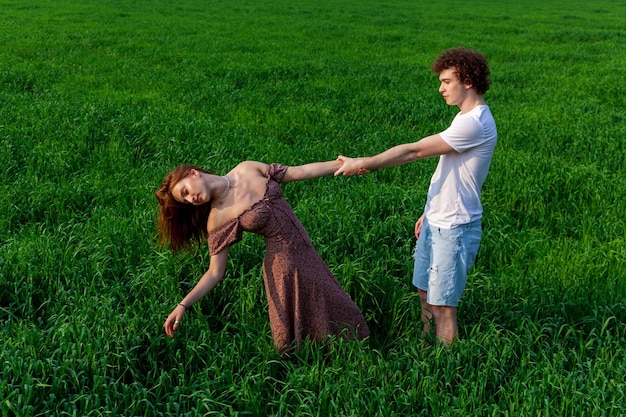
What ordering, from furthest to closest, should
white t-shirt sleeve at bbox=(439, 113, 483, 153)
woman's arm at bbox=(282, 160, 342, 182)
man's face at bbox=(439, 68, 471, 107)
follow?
woman's arm at bbox=(282, 160, 342, 182) < man's face at bbox=(439, 68, 471, 107) < white t-shirt sleeve at bbox=(439, 113, 483, 153)

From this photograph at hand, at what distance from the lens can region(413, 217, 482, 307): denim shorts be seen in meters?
3.40

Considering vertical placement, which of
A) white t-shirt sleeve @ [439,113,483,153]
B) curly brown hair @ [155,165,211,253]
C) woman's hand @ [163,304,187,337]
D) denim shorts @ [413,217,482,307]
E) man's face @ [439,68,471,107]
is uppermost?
man's face @ [439,68,471,107]

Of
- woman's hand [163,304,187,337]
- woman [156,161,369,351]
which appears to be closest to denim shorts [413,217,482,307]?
woman [156,161,369,351]

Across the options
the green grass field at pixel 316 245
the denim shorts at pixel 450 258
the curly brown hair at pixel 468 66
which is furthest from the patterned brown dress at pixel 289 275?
the curly brown hair at pixel 468 66

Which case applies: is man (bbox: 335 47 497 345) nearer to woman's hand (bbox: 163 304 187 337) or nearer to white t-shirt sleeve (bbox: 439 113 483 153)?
white t-shirt sleeve (bbox: 439 113 483 153)

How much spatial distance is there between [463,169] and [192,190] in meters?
1.54

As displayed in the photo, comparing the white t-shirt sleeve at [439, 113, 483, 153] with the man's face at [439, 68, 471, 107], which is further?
the man's face at [439, 68, 471, 107]

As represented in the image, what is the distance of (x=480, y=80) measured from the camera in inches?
130

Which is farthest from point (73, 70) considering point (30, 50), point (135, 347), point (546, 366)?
point (546, 366)

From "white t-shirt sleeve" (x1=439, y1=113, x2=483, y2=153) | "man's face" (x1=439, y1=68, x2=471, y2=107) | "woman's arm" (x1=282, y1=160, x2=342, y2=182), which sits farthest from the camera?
"woman's arm" (x1=282, y1=160, x2=342, y2=182)

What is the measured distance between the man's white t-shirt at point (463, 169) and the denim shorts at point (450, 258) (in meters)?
0.06

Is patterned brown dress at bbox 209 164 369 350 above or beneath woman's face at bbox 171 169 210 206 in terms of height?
beneath

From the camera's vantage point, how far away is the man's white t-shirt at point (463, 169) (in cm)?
322

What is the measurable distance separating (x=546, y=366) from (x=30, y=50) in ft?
51.9
